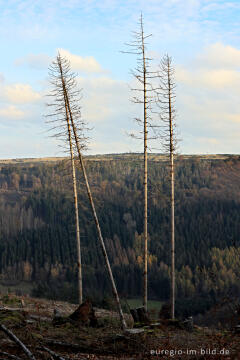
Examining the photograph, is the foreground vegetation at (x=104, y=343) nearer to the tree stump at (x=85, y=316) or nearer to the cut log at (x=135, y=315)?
the tree stump at (x=85, y=316)

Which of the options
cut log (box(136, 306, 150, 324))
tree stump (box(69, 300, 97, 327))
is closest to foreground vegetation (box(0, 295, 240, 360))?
tree stump (box(69, 300, 97, 327))

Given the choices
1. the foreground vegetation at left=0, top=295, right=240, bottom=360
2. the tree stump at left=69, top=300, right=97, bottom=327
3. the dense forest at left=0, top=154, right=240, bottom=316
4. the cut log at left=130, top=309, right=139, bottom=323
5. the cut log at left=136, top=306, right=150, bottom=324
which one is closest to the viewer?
the foreground vegetation at left=0, top=295, right=240, bottom=360

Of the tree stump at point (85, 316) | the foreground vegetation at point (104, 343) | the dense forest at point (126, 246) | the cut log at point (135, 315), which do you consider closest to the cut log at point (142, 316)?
the cut log at point (135, 315)

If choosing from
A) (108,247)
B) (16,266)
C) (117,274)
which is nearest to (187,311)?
(117,274)

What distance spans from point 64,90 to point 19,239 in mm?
134239

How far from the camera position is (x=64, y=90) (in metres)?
24.5

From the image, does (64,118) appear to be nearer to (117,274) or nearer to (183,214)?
(117,274)

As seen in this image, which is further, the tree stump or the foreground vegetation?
the tree stump

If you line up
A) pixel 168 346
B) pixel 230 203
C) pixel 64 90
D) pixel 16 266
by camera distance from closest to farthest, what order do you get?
pixel 168 346, pixel 64 90, pixel 16 266, pixel 230 203

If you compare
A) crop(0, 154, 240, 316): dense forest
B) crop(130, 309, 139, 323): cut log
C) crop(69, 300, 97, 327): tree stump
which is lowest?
crop(0, 154, 240, 316): dense forest

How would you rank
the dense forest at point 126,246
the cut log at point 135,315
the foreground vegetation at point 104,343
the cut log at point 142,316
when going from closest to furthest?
the foreground vegetation at point 104,343 < the cut log at point 142,316 < the cut log at point 135,315 < the dense forest at point 126,246

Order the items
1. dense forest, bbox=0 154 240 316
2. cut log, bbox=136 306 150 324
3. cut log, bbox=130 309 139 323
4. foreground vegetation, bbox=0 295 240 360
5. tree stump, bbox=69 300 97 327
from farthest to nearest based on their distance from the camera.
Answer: dense forest, bbox=0 154 240 316
cut log, bbox=130 309 139 323
cut log, bbox=136 306 150 324
tree stump, bbox=69 300 97 327
foreground vegetation, bbox=0 295 240 360

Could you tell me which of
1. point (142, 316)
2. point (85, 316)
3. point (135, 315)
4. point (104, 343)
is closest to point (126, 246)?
point (135, 315)

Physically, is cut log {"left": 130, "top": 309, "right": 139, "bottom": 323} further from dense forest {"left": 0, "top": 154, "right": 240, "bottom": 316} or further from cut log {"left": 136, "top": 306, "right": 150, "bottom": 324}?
dense forest {"left": 0, "top": 154, "right": 240, "bottom": 316}
